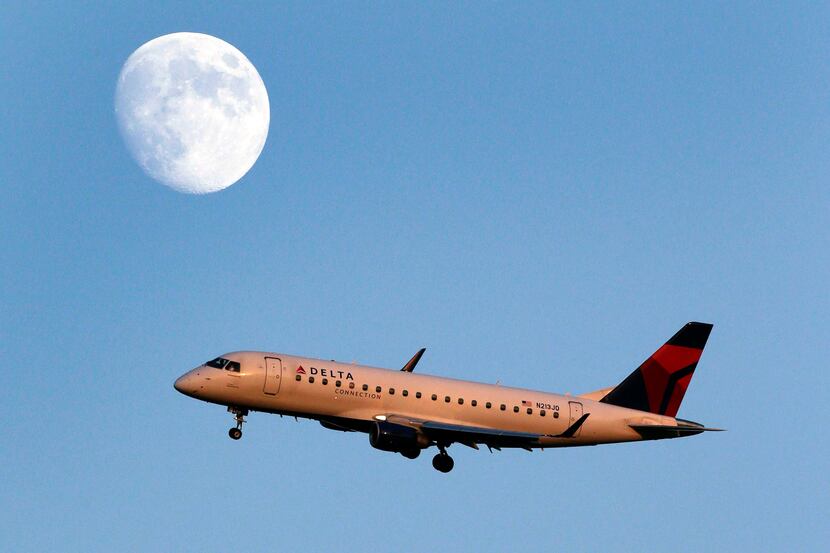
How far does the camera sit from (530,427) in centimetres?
7469

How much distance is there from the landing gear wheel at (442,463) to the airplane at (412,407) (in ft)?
0.16

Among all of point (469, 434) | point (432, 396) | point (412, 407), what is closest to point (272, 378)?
point (412, 407)

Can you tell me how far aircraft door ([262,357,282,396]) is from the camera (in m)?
70.1

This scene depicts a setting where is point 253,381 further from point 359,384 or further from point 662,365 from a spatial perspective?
point 662,365

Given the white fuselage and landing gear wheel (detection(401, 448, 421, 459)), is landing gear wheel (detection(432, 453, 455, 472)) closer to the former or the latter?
the white fuselage

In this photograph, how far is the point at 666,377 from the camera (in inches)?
3142

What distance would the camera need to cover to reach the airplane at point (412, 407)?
7025cm

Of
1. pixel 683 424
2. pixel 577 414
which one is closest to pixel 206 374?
pixel 577 414

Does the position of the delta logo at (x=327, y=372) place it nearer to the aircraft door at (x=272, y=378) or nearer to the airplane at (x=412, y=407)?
the airplane at (x=412, y=407)

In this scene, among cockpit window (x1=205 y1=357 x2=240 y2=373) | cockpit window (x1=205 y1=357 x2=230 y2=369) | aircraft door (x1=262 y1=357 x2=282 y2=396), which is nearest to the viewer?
aircraft door (x1=262 y1=357 x2=282 y2=396)

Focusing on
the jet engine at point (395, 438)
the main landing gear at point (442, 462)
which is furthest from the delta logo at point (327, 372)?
the main landing gear at point (442, 462)

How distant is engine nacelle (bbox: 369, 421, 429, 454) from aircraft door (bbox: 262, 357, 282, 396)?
15.9ft

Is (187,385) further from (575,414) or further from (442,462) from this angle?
(575,414)

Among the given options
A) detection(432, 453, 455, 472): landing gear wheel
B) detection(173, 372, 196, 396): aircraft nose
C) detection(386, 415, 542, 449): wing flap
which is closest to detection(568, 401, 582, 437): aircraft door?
detection(386, 415, 542, 449): wing flap
